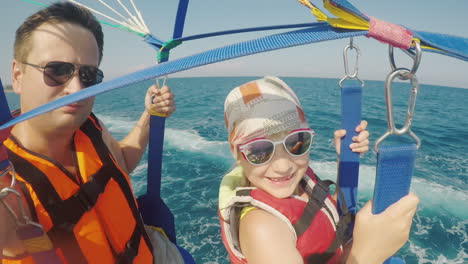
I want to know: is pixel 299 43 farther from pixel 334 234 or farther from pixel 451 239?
pixel 451 239

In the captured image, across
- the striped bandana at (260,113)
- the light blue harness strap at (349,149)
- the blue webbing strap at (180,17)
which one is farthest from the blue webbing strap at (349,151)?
the blue webbing strap at (180,17)

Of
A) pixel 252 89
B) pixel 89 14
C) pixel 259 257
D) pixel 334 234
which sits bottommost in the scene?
pixel 334 234

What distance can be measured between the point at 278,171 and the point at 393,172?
76 cm

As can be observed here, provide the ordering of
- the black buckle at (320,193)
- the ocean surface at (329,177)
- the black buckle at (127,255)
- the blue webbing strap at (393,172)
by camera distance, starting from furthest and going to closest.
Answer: the ocean surface at (329,177)
the black buckle at (127,255)
the black buckle at (320,193)
the blue webbing strap at (393,172)

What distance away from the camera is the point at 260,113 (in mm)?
1642

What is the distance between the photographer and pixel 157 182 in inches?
104

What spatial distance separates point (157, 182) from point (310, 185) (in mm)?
1506

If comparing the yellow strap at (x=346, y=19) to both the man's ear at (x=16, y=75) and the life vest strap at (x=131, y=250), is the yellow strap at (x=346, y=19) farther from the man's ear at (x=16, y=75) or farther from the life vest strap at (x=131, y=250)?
the life vest strap at (x=131, y=250)

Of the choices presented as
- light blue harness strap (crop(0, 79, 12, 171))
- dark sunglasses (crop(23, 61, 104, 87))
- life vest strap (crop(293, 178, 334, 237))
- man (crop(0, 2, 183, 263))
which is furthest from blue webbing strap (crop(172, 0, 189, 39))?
life vest strap (crop(293, 178, 334, 237))

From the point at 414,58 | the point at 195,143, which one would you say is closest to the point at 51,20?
the point at 414,58

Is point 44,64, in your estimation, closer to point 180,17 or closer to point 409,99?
point 180,17

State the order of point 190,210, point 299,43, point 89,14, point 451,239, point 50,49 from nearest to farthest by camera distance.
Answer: point 299,43
point 50,49
point 89,14
point 451,239
point 190,210

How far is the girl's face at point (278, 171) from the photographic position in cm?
165

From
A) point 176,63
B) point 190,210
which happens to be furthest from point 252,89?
point 190,210
